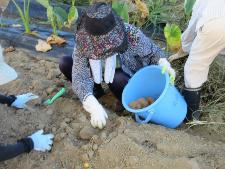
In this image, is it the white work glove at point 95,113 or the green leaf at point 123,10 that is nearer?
the white work glove at point 95,113

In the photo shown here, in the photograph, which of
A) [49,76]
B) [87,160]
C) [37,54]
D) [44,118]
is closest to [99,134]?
[87,160]

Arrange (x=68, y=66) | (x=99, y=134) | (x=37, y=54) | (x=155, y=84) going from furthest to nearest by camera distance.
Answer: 1. (x=37, y=54)
2. (x=68, y=66)
3. (x=155, y=84)
4. (x=99, y=134)

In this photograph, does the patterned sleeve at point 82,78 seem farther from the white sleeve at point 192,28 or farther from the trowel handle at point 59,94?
the white sleeve at point 192,28

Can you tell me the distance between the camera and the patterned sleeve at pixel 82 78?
224cm

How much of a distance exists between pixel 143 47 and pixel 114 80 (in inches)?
9.8

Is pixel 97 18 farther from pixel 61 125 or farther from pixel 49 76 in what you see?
pixel 49 76

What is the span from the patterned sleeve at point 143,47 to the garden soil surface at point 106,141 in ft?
1.10

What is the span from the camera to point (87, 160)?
2.06 meters

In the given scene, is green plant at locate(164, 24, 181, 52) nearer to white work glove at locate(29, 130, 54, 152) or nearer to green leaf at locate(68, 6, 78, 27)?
green leaf at locate(68, 6, 78, 27)

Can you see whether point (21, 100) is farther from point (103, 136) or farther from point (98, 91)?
point (103, 136)

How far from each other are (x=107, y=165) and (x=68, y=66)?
2.40ft

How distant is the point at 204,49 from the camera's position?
205 cm

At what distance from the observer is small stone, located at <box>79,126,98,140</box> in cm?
217

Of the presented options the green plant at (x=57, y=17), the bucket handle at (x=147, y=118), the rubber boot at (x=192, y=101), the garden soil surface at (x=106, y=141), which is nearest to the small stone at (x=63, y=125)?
the garden soil surface at (x=106, y=141)
